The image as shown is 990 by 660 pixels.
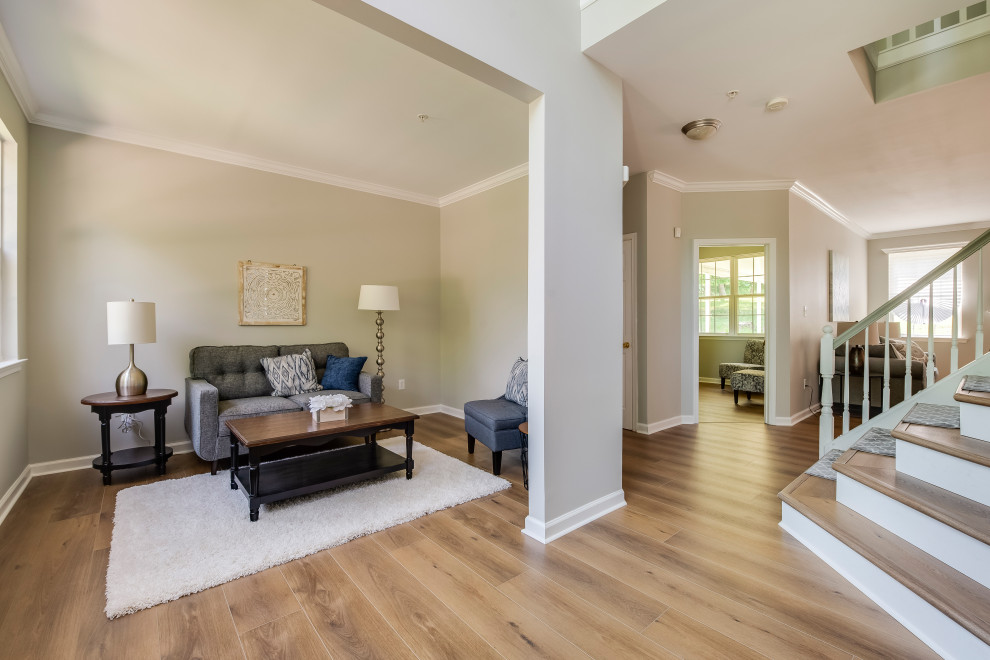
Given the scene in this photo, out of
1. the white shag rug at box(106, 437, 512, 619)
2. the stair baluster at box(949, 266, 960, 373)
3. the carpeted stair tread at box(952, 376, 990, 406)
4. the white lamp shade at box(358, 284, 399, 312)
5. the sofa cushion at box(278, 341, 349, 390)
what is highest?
the white lamp shade at box(358, 284, 399, 312)

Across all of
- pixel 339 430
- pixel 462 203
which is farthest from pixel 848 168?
pixel 339 430

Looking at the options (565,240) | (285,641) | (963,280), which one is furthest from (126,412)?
(963,280)

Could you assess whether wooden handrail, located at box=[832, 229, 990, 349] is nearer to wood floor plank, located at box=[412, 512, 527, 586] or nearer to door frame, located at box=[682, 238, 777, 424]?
door frame, located at box=[682, 238, 777, 424]

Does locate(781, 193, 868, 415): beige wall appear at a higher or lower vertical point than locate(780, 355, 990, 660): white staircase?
higher

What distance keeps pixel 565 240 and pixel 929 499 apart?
190cm

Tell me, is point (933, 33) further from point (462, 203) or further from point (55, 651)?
point (55, 651)

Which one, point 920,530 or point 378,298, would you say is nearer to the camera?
point 920,530

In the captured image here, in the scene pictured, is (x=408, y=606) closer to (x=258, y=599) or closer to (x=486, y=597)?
(x=486, y=597)

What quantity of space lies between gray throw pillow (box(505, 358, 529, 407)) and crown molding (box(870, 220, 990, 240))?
24.2 feet

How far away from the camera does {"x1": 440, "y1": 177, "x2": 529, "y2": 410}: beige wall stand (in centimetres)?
454

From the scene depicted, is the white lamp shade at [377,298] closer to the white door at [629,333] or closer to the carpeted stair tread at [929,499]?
the white door at [629,333]

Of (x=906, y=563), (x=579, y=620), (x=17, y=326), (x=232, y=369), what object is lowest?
(x=579, y=620)

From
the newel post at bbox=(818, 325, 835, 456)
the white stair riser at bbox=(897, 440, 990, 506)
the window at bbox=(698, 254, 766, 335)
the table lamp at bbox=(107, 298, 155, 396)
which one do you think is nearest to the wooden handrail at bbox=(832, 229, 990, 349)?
the newel post at bbox=(818, 325, 835, 456)

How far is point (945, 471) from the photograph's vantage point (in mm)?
1928
